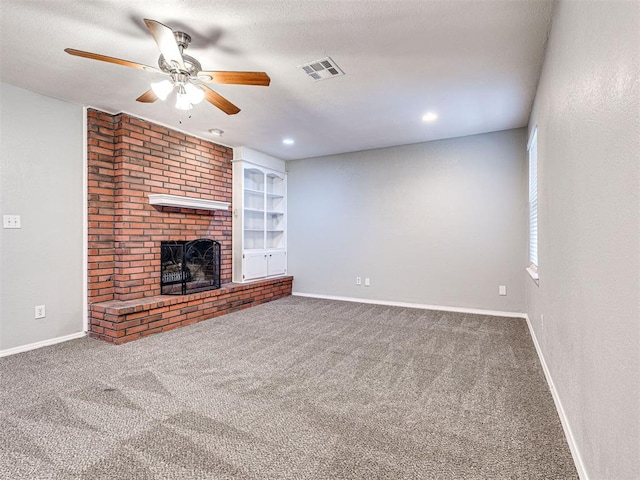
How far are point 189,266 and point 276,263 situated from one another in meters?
1.73

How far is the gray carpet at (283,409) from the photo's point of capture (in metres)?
1.58

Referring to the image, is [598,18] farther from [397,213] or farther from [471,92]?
[397,213]

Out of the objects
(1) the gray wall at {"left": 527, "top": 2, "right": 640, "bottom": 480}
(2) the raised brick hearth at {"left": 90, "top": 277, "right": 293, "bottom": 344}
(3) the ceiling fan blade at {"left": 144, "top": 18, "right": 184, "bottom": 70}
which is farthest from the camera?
(2) the raised brick hearth at {"left": 90, "top": 277, "right": 293, "bottom": 344}

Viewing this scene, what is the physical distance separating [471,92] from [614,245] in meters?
2.66

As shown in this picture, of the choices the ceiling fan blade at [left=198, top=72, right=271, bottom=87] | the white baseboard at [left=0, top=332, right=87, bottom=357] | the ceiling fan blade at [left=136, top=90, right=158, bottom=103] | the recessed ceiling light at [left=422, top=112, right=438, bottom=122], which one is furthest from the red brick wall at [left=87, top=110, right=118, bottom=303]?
the recessed ceiling light at [left=422, top=112, right=438, bottom=122]

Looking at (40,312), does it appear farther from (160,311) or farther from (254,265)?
(254,265)

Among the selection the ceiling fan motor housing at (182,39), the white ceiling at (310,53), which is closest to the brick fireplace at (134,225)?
the white ceiling at (310,53)

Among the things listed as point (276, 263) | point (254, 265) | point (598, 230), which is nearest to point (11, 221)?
point (254, 265)

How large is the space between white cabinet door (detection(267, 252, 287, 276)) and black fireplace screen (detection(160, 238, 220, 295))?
1.14 metres

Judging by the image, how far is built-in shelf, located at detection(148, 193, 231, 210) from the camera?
393cm

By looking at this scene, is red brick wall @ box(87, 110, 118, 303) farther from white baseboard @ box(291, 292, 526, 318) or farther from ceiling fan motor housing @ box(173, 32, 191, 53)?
white baseboard @ box(291, 292, 526, 318)

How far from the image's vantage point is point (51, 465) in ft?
5.20

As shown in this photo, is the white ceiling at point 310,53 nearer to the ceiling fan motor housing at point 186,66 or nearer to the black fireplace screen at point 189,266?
the ceiling fan motor housing at point 186,66

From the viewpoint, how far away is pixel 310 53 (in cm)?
252
